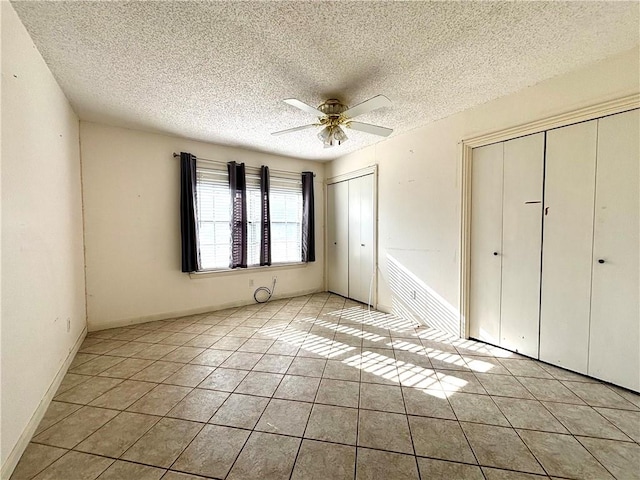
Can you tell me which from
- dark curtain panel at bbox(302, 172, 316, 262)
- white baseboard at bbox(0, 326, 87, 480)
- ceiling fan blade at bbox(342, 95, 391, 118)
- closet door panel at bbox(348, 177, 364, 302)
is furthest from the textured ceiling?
white baseboard at bbox(0, 326, 87, 480)

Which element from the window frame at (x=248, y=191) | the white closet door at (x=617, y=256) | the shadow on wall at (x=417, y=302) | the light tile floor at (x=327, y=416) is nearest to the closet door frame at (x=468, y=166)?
the shadow on wall at (x=417, y=302)

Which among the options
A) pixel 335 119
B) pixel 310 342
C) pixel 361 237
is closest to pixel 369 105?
pixel 335 119

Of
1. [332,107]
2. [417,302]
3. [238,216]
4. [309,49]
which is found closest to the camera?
[309,49]

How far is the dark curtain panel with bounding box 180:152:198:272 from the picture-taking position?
3596 mm

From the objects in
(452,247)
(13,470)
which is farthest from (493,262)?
(13,470)

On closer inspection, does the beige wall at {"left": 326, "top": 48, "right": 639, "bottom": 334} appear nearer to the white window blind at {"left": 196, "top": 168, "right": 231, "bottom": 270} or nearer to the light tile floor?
Result: the light tile floor

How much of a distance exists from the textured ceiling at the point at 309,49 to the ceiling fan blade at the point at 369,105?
9.4 inches

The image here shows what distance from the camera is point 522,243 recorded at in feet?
8.13

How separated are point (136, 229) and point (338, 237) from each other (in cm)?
308

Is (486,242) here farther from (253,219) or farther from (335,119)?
(253,219)

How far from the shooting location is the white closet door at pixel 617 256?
6.17ft

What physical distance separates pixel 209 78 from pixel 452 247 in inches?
115

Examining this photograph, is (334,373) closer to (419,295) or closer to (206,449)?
(206,449)

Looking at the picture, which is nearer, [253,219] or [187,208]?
[187,208]
